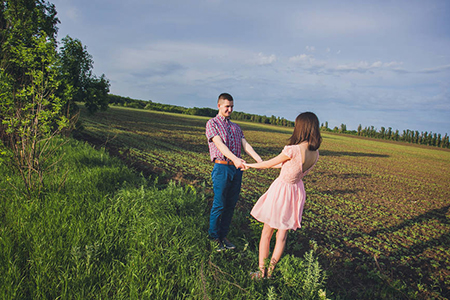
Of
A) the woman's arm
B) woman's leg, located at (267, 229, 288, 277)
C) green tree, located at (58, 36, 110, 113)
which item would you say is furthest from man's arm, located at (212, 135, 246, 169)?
green tree, located at (58, 36, 110, 113)

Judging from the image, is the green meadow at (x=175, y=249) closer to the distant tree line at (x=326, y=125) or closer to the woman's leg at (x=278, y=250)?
the woman's leg at (x=278, y=250)

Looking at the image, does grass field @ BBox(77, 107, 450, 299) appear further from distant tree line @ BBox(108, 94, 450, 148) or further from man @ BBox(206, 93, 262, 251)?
distant tree line @ BBox(108, 94, 450, 148)

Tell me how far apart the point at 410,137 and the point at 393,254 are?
292ft

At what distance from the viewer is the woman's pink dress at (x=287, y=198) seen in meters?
2.78

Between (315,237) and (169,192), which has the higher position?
(169,192)

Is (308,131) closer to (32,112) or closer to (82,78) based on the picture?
(32,112)

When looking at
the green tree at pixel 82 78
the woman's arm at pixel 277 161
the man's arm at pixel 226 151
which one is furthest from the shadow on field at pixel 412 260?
the green tree at pixel 82 78

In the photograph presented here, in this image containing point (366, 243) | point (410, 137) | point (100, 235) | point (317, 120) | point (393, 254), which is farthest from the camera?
point (410, 137)

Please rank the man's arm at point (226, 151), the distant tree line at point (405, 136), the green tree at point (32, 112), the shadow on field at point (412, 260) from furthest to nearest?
Answer: the distant tree line at point (405, 136) → the green tree at point (32, 112) → the shadow on field at point (412, 260) → the man's arm at point (226, 151)

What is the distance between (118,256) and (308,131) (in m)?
2.72

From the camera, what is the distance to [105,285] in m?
2.37

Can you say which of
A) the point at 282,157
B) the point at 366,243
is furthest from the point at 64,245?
the point at 366,243

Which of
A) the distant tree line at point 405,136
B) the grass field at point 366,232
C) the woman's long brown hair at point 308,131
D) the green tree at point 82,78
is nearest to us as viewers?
the woman's long brown hair at point 308,131

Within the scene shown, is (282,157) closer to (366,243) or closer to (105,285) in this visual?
(105,285)
